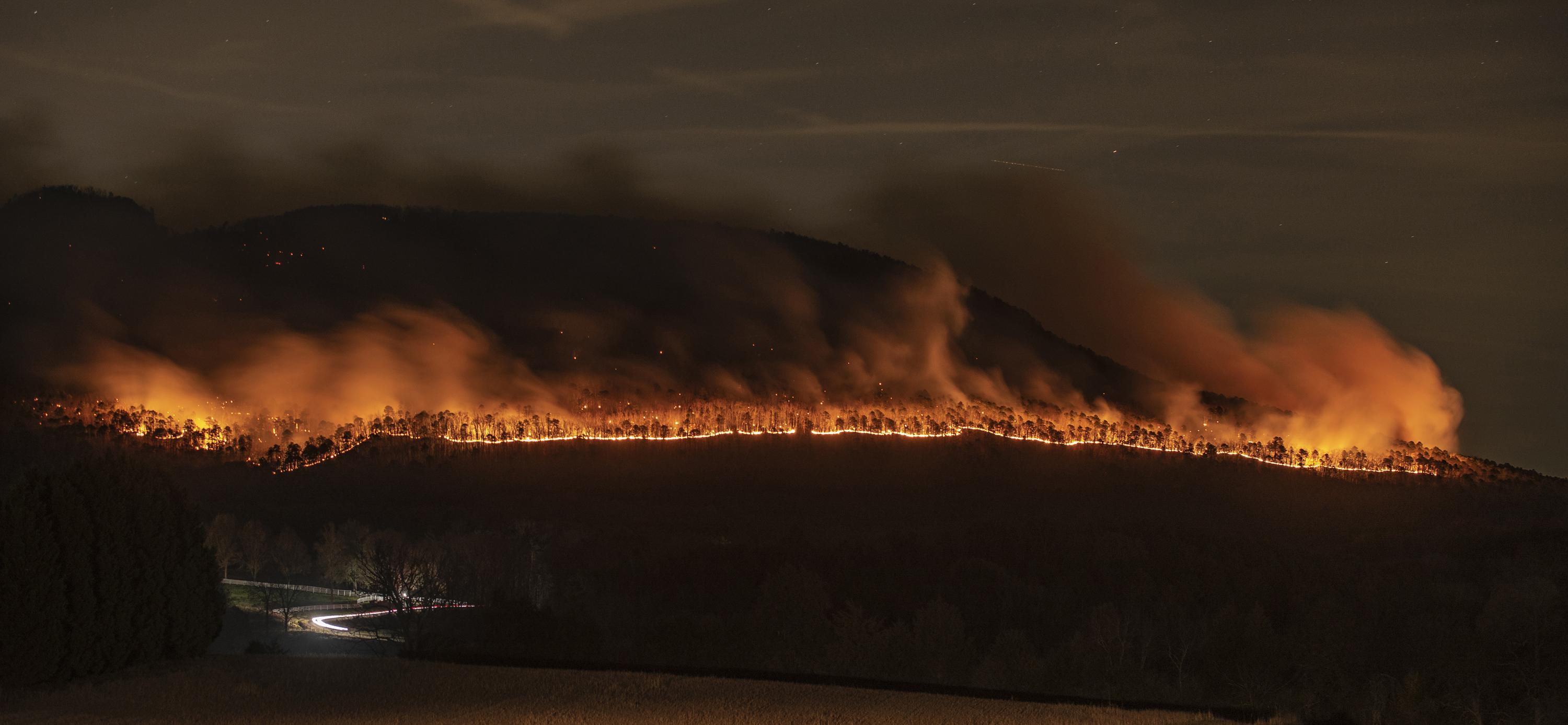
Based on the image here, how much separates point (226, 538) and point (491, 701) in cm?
10547

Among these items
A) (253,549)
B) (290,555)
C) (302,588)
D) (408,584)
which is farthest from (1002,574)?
(253,549)

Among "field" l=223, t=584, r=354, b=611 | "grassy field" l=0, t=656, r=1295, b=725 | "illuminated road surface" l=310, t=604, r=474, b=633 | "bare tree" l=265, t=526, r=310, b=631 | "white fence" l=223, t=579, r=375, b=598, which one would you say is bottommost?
"grassy field" l=0, t=656, r=1295, b=725

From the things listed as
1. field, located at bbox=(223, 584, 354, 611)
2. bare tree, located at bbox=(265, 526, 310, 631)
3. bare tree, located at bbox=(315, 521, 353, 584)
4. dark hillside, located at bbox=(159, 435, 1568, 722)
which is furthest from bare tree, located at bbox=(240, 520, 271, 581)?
dark hillside, located at bbox=(159, 435, 1568, 722)

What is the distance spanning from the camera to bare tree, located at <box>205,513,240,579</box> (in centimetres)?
12238

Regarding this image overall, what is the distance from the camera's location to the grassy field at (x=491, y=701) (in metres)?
33.9

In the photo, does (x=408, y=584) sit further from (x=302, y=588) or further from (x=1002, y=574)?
(x=302, y=588)

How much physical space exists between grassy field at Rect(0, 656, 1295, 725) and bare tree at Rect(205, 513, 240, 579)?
83.3 metres

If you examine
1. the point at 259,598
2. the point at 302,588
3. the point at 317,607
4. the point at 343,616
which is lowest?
the point at 343,616

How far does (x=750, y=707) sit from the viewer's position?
116 ft

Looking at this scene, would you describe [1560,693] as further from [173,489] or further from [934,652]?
[173,489]

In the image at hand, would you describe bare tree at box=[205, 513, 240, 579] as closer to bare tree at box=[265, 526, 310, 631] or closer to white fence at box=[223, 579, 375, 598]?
white fence at box=[223, 579, 375, 598]

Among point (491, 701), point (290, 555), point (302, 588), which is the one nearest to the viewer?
point (491, 701)

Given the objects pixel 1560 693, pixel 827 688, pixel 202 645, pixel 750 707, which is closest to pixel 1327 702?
pixel 1560 693

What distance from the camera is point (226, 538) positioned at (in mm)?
131625
